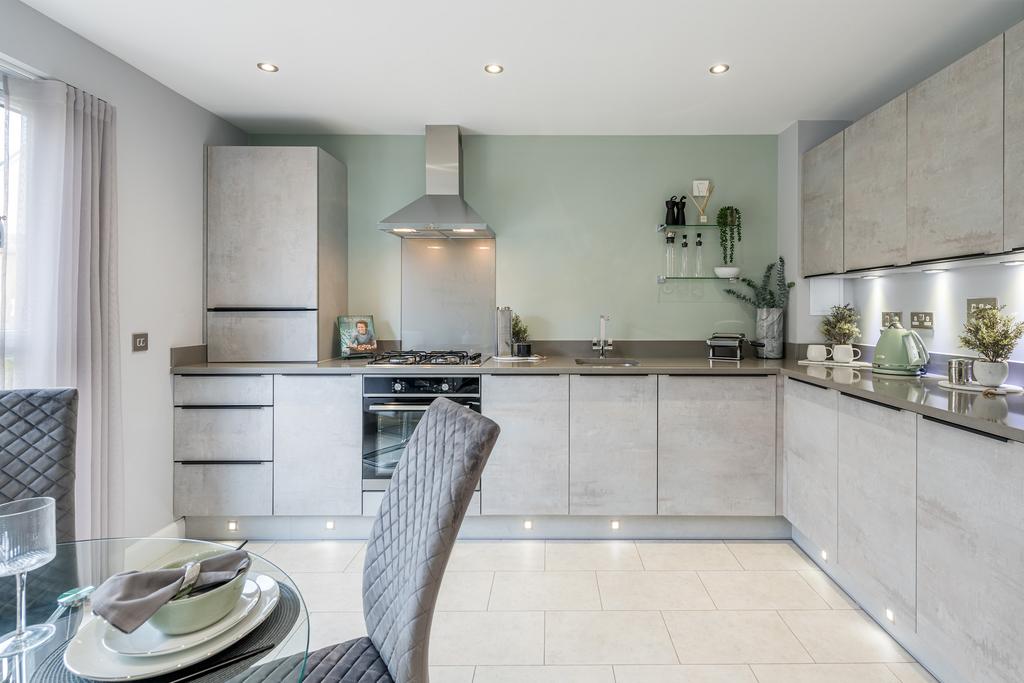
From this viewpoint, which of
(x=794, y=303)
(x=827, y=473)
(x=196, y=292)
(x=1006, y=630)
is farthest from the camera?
(x=794, y=303)

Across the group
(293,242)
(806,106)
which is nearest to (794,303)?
(806,106)

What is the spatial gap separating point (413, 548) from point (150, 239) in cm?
248

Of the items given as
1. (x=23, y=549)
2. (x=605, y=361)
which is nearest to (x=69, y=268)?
(x=23, y=549)

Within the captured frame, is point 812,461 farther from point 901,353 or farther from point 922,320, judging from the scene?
point 922,320

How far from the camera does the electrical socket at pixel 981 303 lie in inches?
89.5

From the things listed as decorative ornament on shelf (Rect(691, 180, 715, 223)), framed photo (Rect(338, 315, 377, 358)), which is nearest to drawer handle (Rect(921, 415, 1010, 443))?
decorative ornament on shelf (Rect(691, 180, 715, 223))

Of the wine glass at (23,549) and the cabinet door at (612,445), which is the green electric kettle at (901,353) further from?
the wine glass at (23,549)

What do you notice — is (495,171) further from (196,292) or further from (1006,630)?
(1006,630)

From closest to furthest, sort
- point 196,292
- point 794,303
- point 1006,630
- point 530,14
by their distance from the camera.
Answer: point 1006,630, point 530,14, point 196,292, point 794,303

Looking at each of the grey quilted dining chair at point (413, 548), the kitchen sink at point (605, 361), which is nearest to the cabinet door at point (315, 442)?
the kitchen sink at point (605, 361)

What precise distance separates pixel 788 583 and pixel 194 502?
10.0ft

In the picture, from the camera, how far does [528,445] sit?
116 inches

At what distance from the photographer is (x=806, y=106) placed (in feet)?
9.98

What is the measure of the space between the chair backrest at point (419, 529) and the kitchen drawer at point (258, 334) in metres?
2.20
